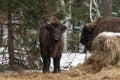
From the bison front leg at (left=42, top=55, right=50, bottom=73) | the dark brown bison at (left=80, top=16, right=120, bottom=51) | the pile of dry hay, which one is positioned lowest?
the bison front leg at (left=42, top=55, right=50, bottom=73)

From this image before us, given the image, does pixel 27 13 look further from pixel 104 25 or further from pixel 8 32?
pixel 104 25

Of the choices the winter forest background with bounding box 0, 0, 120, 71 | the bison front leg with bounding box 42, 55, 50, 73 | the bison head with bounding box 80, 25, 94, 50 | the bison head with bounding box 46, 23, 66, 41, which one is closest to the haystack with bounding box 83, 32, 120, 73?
the bison head with bounding box 46, 23, 66, 41

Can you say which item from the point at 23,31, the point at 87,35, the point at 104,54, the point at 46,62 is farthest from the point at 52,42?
the point at 23,31

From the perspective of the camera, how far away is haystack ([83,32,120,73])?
11.3 metres

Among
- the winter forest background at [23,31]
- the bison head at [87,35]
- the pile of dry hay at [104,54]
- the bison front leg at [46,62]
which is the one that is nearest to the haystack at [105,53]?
the pile of dry hay at [104,54]

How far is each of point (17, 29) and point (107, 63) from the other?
14.3 feet

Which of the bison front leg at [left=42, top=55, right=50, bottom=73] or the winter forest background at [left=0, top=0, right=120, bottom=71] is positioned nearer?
the bison front leg at [left=42, top=55, right=50, bottom=73]

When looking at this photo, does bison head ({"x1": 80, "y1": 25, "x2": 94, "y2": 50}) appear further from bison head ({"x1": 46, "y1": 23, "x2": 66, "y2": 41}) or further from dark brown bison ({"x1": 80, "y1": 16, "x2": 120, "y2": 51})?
bison head ({"x1": 46, "y1": 23, "x2": 66, "y2": 41})

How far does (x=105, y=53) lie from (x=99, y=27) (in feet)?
6.48

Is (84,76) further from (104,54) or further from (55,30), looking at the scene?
(55,30)

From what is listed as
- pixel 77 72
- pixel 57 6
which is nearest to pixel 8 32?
pixel 57 6

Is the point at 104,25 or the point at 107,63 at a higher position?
the point at 104,25

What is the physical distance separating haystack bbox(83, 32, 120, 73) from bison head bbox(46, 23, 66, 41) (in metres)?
1.15

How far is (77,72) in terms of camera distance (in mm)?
11281
